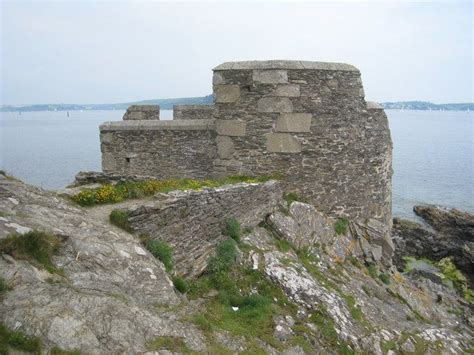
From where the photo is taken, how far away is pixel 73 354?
4691 millimetres

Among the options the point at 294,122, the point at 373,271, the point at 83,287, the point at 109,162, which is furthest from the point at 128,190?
the point at 373,271

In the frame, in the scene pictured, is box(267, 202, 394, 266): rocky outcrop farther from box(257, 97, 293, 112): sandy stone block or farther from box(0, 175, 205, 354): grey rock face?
box(0, 175, 205, 354): grey rock face

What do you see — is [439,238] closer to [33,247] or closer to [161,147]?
[161,147]

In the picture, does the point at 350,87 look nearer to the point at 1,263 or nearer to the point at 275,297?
→ the point at 275,297

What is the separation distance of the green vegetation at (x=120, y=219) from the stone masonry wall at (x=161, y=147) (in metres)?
6.11

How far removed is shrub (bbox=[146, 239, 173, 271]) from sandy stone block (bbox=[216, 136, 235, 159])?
5.36m

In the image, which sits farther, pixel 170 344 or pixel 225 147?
pixel 225 147

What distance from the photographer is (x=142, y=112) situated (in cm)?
1653

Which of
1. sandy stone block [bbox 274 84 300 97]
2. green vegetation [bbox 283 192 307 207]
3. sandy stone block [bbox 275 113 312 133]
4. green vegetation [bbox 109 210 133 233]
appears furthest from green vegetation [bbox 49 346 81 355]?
sandy stone block [bbox 274 84 300 97]

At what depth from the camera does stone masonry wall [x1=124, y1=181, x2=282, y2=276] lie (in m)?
8.08

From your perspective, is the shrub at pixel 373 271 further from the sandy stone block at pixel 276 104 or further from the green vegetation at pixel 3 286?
the green vegetation at pixel 3 286

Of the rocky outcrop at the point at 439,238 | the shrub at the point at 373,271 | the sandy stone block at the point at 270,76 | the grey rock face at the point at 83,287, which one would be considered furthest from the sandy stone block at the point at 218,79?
the rocky outcrop at the point at 439,238

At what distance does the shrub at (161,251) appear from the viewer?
308 inches

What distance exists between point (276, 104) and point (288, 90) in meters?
0.50
